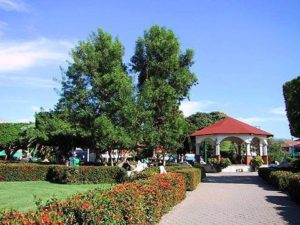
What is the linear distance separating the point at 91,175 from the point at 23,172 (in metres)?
5.41

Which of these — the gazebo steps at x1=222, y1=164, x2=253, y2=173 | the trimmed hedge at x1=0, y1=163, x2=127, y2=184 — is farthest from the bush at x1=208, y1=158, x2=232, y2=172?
the trimmed hedge at x1=0, y1=163, x2=127, y2=184

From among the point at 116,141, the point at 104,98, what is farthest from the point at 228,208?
the point at 104,98

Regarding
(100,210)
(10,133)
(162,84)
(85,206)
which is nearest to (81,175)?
(162,84)

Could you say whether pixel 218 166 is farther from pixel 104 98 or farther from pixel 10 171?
pixel 10 171

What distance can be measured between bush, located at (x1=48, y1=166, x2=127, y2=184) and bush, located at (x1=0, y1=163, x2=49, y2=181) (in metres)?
2.71

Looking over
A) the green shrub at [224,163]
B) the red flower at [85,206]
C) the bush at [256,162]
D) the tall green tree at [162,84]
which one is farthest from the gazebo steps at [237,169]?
the red flower at [85,206]

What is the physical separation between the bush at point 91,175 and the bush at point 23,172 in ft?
8.88

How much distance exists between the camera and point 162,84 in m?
32.5

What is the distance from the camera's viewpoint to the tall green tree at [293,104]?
27047mm

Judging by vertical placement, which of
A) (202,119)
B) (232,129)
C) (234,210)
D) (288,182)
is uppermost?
(202,119)

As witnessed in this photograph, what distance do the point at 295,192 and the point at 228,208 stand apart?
121 inches

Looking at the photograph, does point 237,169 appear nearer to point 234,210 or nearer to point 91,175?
point 91,175

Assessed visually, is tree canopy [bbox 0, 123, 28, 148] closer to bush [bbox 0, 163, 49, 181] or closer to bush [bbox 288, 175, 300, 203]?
bush [bbox 0, 163, 49, 181]

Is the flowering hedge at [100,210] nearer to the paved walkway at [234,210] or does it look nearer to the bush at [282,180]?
the paved walkway at [234,210]
